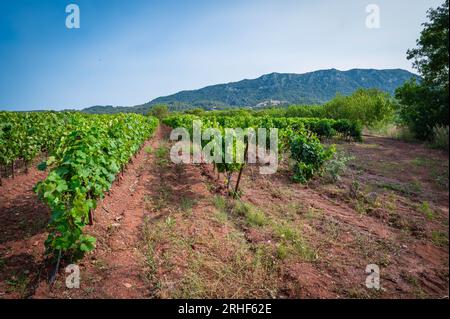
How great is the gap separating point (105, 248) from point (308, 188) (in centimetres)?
580

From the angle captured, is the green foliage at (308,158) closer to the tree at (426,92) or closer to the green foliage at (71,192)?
the green foliage at (71,192)

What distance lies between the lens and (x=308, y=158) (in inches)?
352

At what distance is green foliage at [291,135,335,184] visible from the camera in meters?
8.45

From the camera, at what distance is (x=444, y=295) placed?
3.18 metres

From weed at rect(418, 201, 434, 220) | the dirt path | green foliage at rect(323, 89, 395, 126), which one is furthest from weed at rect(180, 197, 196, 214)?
green foliage at rect(323, 89, 395, 126)

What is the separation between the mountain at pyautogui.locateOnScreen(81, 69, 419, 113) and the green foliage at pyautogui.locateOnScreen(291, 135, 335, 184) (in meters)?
148

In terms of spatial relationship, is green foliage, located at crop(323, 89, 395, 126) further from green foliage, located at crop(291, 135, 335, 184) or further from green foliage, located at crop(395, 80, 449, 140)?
green foliage, located at crop(291, 135, 335, 184)

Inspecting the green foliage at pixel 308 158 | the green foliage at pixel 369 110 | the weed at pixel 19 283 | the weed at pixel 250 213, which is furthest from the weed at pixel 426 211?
the green foliage at pixel 369 110

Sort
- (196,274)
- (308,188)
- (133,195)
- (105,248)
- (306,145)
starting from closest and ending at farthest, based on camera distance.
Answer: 1. (196,274)
2. (105,248)
3. (133,195)
4. (308,188)
5. (306,145)

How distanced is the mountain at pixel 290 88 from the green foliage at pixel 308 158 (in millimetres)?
148009

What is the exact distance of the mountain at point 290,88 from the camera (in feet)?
533
